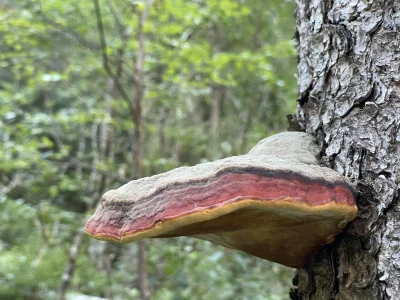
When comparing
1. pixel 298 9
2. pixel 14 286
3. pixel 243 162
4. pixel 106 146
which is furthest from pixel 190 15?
pixel 14 286

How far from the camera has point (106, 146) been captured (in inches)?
245

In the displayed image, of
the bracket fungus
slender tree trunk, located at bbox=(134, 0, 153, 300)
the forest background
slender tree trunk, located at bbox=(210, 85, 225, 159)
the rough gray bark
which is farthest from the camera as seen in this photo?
slender tree trunk, located at bbox=(210, 85, 225, 159)

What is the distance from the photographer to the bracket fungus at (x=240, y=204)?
75 centimetres

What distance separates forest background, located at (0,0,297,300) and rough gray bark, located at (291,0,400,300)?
241cm

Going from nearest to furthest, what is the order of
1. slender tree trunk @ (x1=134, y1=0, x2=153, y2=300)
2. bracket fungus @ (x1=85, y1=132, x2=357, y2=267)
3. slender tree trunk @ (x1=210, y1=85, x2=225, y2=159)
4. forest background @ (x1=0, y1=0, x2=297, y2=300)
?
bracket fungus @ (x1=85, y1=132, x2=357, y2=267) → slender tree trunk @ (x1=134, y1=0, x2=153, y2=300) → forest background @ (x1=0, y1=0, x2=297, y2=300) → slender tree trunk @ (x1=210, y1=85, x2=225, y2=159)

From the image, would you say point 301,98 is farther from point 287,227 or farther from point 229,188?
point 229,188

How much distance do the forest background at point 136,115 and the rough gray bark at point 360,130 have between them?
2.41 metres

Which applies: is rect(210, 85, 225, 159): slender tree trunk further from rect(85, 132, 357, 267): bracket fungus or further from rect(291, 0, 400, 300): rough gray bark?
rect(85, 132, 357, 267): bracket fungus

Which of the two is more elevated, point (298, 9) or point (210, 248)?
point (298, 9)

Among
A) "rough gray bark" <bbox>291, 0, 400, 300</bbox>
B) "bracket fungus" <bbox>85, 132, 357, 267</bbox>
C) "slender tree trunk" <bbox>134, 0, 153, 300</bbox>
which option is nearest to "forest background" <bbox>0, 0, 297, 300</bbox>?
"slender tree trunk" <bbox>134, 0, 153, 300</bbox>

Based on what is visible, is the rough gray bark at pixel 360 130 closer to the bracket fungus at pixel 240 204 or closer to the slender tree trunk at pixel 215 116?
the bracket fungus at pixel 240 204

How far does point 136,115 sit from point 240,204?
2.80 meters

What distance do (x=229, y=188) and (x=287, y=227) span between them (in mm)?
276

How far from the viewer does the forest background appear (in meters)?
3.97
